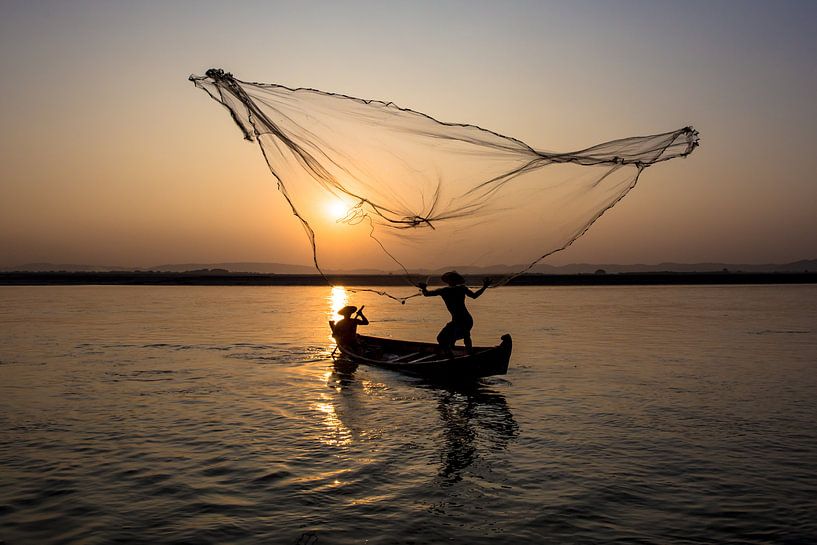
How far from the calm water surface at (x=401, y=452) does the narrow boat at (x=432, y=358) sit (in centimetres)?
52

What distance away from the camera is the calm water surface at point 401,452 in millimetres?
7551

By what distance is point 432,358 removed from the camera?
62.1 ft

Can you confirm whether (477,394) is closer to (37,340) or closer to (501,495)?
(501,495)

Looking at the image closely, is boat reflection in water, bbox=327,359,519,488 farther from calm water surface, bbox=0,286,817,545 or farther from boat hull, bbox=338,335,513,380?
boat hull, bbox=338,335,513,380

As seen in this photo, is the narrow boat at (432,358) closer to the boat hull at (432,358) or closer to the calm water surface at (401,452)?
the boat hull at (432,358)

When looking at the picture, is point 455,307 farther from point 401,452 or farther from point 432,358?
point 401,452

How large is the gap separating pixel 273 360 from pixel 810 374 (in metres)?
17.4

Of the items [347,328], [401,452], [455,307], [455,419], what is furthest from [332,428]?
[347,328]

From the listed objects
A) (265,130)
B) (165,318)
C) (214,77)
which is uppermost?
(214,77)

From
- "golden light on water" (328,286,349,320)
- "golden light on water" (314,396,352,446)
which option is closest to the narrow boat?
"golden light on water" (314,396,352,446)

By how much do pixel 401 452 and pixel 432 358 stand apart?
8194 mm

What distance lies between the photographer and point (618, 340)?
1222 inches

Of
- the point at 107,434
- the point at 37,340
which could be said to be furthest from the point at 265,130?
the point at 37,340

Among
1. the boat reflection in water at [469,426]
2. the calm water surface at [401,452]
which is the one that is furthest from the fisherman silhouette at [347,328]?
the boat reflection in water at [469,426]
